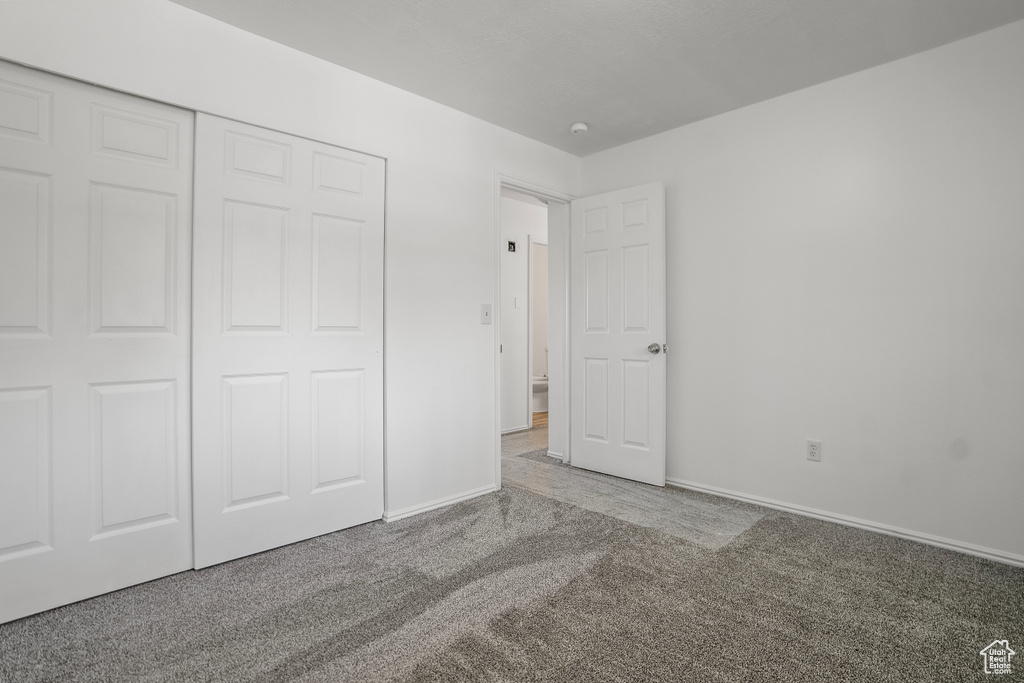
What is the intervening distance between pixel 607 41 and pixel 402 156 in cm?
123

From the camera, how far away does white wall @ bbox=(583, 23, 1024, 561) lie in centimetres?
238

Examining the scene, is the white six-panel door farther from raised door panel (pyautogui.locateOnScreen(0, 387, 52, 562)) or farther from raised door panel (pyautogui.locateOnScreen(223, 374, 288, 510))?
raised door panel (pyautogui.locateOnScreen(0, 387, 52, 562))

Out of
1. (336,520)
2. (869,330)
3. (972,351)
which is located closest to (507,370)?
(336,520)

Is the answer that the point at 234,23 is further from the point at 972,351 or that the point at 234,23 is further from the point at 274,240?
the point at 972,351

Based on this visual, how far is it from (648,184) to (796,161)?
0.89 meters

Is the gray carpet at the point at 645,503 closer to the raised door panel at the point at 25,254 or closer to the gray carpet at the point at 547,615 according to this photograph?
the gray carpet at the point at 547,615

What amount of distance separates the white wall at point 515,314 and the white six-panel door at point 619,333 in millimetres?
1439

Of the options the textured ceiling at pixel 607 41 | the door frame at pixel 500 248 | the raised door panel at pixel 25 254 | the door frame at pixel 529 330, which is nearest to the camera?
the raised door panel at pixel 25 254

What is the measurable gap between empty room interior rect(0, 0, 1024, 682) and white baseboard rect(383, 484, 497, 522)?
0.06 feet

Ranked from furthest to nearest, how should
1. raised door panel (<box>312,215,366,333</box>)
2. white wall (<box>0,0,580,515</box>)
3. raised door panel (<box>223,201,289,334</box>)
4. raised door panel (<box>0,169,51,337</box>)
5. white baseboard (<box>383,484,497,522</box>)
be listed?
white baseboard (<box>383,484,497,522</box>), raised door panel (<box>312,215,366,333</box>), raised door panel (<box>223,201,289,334</box>), white wall (<box>0,0,580,515</box>), raised door panel (<box>0,169,51,337</box>)

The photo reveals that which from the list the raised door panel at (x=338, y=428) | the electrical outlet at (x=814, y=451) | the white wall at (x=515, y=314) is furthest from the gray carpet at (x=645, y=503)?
the white wall at (x=515, y=314)

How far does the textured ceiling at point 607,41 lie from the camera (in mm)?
2189

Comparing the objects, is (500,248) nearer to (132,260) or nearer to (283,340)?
(283,340)

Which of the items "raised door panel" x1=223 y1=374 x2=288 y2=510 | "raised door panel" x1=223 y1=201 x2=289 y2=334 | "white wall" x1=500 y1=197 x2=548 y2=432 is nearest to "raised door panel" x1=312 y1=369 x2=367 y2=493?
"raised door panel" x1=223 y1=374 x2=288 y2=510
